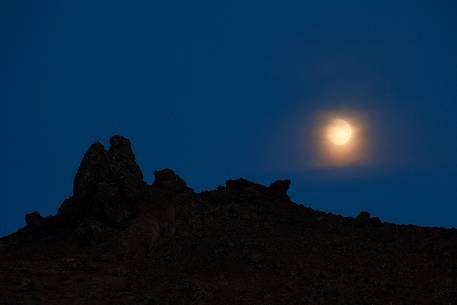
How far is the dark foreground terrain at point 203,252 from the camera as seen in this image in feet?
96.9

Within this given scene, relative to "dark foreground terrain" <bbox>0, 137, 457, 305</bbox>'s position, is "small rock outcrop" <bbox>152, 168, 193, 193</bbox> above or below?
above

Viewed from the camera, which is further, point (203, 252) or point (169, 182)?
point (169, 182)

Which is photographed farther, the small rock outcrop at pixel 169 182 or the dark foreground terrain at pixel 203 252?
the small rock outcrop at pixel 169 182

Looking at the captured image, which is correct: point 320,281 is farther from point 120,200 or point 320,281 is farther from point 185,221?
point 120,200

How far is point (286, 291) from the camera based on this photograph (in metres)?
30.3

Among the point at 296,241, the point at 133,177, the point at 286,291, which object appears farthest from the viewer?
the point at 133,177

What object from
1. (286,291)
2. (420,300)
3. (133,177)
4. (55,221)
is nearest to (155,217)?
(133,177)

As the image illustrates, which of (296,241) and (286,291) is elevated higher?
(296,241)

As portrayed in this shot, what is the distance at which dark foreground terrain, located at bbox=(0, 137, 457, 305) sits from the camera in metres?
29.5

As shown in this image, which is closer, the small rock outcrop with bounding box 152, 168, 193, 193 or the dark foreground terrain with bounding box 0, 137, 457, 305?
the dark foreground terrain with bounding box 0, 137, 457, 305

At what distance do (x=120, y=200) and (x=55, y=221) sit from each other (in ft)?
21.7

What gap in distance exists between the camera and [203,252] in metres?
36.7

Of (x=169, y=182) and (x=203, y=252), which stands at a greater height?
(x=169, y=182)

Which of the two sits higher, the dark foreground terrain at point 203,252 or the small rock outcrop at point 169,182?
the small rock outcrop at point 169,182
